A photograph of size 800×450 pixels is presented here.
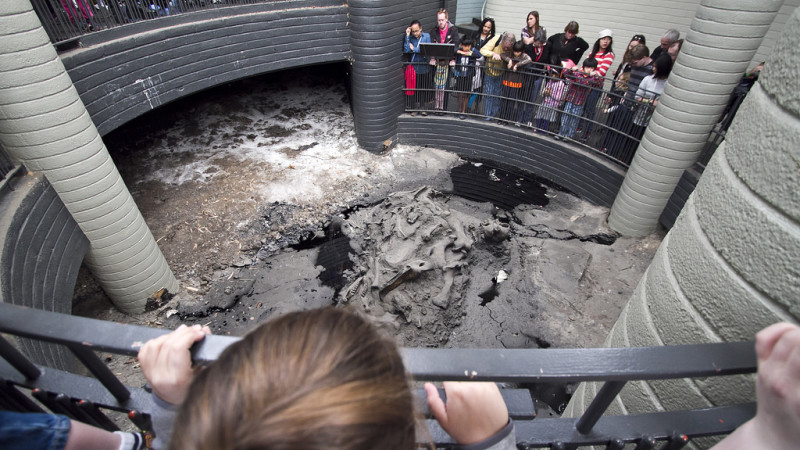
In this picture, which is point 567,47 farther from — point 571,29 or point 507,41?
point 507,41

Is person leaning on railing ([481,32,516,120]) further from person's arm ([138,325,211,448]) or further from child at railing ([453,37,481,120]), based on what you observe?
person's arm ([138,325,211,448])

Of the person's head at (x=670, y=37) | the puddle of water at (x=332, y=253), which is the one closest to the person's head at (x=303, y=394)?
the puddle of water at (x=332, y=253)

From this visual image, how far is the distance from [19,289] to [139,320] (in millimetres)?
2032

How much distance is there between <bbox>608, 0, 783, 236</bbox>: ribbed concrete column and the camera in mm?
4125

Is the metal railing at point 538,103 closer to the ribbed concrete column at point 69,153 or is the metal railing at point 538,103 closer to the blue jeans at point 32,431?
the ribbed concrete column at point 69,153

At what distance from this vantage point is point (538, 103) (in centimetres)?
706

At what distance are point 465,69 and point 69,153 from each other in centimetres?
633

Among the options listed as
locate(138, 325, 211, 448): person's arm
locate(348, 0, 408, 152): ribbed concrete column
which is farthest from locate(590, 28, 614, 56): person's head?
locate(138, 325, 211, 448): person's arm

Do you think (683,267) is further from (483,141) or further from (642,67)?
(483,141)

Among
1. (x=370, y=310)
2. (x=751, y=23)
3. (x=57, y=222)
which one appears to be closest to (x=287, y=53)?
(x=57, y=222)

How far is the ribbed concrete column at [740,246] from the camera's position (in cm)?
102

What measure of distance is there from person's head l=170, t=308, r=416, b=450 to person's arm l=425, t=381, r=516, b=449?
0.28 m

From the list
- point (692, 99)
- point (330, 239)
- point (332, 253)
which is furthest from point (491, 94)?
point (332, 253)

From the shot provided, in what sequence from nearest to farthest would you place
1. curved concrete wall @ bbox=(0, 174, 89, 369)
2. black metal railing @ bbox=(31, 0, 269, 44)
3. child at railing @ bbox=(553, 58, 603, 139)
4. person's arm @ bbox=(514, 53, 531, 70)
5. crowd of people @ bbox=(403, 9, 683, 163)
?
curved concrete wall @ bbox=(0, 174, 89, 369) → black metal railing @ bbox=(31, 0, 269, 44) → crowd of people @ bbox=(403, 9, 683, 163) → child at railing @ bbox=(553, 58, 603, 139) → person's arm @ bbox=(514, 53, 531, 70)
